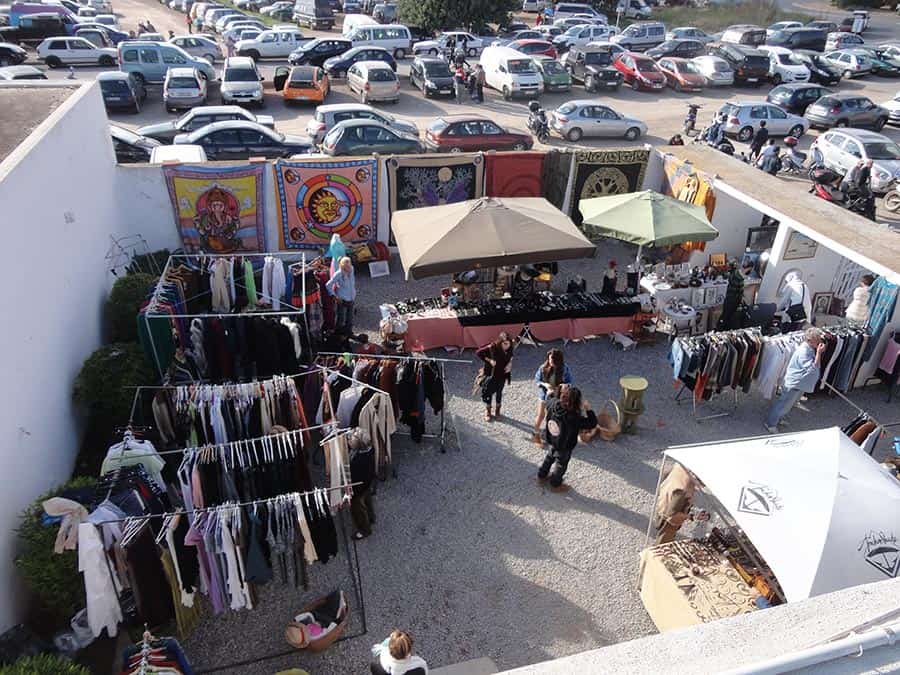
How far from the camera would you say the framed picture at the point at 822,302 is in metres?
12.5

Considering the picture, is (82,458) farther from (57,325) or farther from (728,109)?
(728,109)

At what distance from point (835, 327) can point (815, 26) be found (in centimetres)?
3885

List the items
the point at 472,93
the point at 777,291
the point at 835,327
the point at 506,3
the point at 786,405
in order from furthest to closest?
the point at 506,3 < the point at 472,93 < the point at 777,291 < the point at 835,327 < the point at 786,405

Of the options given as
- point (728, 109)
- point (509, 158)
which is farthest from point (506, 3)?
point (509, 158)

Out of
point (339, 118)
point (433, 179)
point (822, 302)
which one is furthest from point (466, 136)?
point (822, 302)

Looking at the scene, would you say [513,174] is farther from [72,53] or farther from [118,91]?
[72,53]

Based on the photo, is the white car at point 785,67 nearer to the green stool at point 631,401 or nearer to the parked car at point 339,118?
the parked car at point 339,118

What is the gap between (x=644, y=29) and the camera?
35500 millimetres

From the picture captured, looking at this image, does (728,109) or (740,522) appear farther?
(728,109)

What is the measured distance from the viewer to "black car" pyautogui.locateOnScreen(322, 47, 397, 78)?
27250 mm

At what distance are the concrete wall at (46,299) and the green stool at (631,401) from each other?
7.13 meters

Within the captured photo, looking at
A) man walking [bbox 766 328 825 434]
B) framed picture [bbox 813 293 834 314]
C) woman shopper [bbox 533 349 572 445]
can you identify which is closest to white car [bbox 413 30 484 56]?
framed picture [bbox 813 293 834 314]

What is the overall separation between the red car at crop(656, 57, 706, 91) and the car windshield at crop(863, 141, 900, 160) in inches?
460

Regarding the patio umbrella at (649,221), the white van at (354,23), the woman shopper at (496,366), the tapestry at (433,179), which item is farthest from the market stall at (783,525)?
the white van at (354,23)
